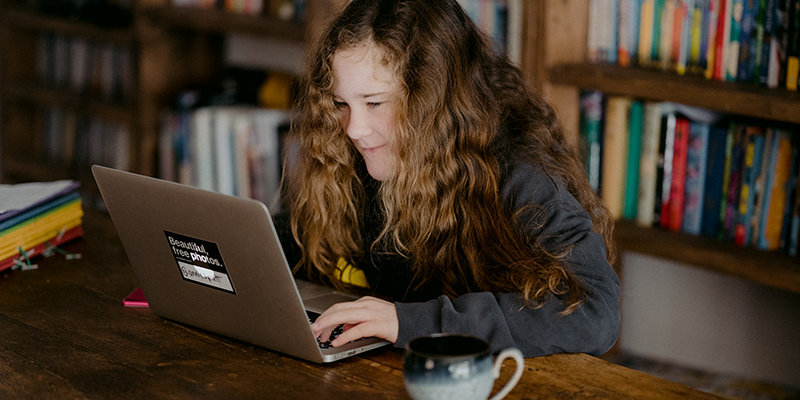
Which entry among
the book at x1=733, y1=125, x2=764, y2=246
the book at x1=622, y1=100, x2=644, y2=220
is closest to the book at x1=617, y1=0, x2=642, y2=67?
→ the book at x1=622, y1=100, x2=644, y2=220

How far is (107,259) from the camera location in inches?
55.4

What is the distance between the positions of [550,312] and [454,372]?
297 mm

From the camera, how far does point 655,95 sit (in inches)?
69.3

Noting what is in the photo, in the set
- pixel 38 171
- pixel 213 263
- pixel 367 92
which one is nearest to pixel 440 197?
pixel 367 92

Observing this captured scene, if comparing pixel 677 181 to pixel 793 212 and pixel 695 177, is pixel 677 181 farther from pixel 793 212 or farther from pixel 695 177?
→ pixel 793 212

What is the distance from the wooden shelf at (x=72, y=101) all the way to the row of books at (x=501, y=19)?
120 centimetres

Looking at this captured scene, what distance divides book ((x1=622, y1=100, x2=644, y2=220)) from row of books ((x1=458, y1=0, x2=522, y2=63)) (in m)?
0.32

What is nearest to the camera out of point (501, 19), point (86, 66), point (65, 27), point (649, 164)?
point (649, 164)

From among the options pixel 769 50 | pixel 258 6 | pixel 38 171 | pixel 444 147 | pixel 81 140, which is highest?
pixel 258 6

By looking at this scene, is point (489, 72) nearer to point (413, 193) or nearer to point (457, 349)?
point (413, 193)

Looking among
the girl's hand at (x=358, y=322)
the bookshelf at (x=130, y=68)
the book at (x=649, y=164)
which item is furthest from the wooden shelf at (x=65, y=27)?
the girl's hand at (x=358, y=322)

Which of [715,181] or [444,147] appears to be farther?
[715,181]

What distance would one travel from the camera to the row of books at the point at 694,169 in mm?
1717

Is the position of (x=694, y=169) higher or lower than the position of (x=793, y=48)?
lower
